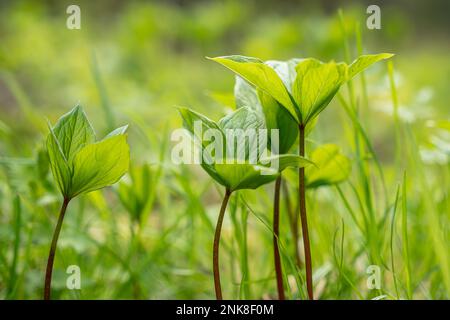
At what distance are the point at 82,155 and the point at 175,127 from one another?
86 centimetres

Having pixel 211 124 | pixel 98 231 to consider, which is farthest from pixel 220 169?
pixel 98 231

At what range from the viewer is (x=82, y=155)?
0.40 meters

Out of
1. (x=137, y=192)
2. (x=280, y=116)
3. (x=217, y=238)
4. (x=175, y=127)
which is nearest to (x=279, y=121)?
(x=280, y=116)

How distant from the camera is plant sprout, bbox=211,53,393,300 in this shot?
0.38m

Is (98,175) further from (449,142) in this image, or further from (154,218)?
(154,218)

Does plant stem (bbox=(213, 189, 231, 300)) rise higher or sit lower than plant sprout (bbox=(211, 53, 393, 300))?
lower

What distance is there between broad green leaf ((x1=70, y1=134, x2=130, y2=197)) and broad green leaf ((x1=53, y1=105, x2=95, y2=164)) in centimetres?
1

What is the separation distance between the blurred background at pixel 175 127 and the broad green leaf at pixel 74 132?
0.05 feet

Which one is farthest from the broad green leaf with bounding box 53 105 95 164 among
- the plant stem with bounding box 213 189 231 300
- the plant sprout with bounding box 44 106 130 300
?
the plant stem with bounding box 213 189 231 300

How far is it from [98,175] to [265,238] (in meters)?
0.33

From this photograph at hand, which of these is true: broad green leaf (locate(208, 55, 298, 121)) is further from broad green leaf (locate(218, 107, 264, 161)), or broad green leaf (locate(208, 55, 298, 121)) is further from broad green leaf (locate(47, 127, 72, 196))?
broad green leaf (locate(47, 127, 72, 196))

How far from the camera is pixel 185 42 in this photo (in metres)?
2.88

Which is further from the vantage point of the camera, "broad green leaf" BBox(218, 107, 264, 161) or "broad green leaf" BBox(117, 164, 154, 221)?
"broad green leaf" BBox(117, 164, 154, 221)

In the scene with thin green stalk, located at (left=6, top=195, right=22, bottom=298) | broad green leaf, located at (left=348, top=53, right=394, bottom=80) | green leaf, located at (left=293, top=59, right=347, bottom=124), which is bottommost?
thin green stalk, located at (left=6, top=195, right=22, bottom=298)
